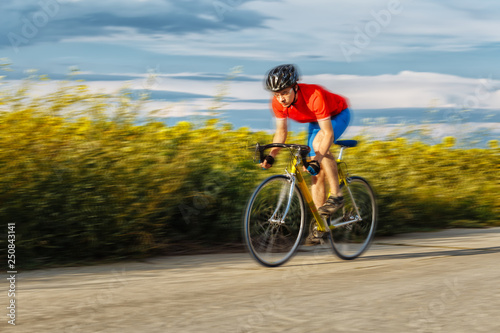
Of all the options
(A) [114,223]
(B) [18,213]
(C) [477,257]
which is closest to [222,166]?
(A) [114,223]

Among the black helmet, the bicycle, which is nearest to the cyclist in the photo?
the black helmet

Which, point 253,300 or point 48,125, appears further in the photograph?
point 48,125

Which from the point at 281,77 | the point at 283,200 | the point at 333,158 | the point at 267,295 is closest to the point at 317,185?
the point at 333,158

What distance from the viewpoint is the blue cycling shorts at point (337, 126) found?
20.6 ft

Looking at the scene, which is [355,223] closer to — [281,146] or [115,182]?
[281,146]

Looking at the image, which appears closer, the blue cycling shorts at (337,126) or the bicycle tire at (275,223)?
the bicycle tire at (275,223)

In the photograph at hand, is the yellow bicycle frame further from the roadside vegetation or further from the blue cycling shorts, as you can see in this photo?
the roadside vegetation

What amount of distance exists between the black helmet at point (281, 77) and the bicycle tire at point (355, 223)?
53.7 inches

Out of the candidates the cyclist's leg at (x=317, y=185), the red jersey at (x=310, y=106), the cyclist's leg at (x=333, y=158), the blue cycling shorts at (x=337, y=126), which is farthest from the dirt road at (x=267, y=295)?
the red jersey at (x=310, y=106)

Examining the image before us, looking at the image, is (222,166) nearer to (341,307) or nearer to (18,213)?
(18,213)

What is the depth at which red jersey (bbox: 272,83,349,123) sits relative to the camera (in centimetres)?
589

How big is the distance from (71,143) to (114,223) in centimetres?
86

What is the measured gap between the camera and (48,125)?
628 cm

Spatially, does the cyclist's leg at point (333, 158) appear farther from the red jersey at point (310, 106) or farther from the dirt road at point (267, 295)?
the dirt road at point (267, 295)
